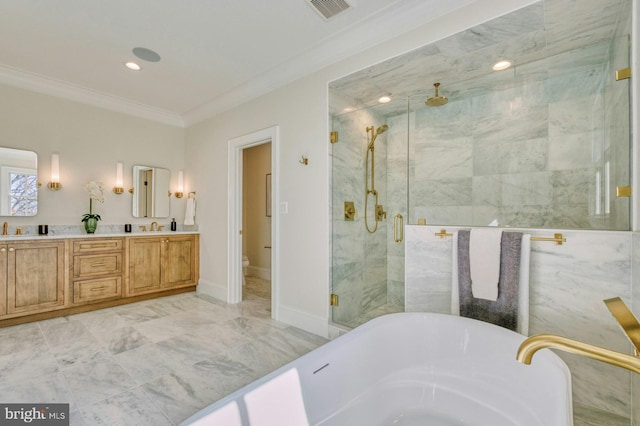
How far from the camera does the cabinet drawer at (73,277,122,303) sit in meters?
3.24

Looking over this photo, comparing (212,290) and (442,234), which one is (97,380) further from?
(442,234)

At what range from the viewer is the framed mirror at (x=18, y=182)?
3.15 m

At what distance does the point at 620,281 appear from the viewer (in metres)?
1.58

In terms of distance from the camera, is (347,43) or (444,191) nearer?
(347,43)

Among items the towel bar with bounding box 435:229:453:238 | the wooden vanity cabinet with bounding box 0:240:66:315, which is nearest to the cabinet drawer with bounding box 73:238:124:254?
the wooden vanity cabinet with bounding box 0:240:66:315

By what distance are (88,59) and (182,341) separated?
2887 mm

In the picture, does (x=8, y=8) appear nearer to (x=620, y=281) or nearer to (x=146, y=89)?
(x=146, y=89)

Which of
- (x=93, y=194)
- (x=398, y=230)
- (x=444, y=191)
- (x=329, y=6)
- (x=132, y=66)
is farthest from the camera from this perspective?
(x=93, y=194)

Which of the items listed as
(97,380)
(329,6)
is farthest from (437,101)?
(97,380)

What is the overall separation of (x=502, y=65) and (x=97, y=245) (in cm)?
452

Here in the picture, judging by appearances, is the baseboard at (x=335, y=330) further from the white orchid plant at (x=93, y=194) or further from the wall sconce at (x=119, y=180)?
the wall sconce at (x=119, y=180)

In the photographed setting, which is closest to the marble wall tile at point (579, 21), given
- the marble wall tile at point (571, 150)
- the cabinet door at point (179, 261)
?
the marble wall tile at point (571, 150)

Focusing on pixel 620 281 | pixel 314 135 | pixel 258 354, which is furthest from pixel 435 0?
pixel 258 354

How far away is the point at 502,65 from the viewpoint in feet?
7.74
